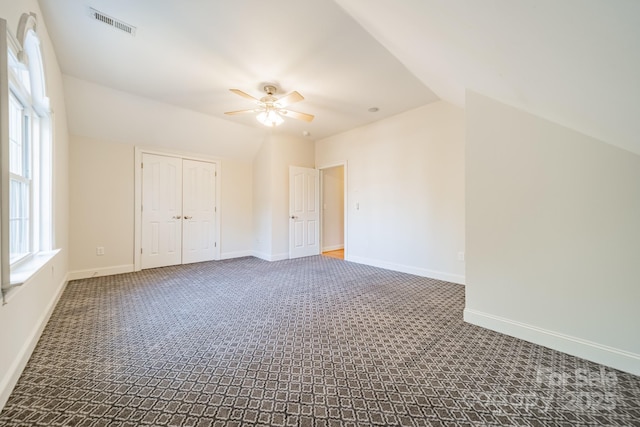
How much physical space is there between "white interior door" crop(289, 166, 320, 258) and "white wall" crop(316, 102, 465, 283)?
96cm

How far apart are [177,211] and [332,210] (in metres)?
3.55

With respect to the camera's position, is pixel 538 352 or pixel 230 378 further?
pixel 538 352

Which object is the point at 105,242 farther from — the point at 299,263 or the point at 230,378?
the point at 230,378

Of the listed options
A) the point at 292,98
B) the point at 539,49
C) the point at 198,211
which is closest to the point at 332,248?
the point at 198,211

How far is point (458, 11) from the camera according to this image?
129 centimetres

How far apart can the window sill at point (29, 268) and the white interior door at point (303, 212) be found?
12.1 feet

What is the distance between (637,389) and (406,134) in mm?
3647

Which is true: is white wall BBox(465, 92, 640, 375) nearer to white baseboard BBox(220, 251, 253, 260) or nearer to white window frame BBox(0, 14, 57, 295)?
white window frame BBox(0, 14, 57, 295)

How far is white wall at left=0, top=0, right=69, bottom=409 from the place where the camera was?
58.6 inches

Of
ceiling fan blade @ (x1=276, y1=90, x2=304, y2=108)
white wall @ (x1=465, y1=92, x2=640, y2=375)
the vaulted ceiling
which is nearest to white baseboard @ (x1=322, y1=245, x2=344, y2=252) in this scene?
the vaulted ceiling

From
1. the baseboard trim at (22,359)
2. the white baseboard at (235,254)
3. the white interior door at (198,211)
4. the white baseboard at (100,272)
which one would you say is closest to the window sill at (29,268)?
the baseboard trim at (22,359)

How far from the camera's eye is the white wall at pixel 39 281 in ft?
4.88

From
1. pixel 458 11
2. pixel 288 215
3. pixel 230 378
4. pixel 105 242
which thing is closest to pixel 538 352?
pixel 230 378

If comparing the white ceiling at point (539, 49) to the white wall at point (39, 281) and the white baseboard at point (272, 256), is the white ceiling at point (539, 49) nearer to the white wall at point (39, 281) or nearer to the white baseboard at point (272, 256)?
the white wall at point (39, 281)
